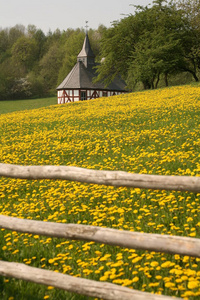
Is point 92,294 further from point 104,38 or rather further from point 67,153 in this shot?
point 104,38

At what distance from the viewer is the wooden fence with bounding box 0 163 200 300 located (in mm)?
2941

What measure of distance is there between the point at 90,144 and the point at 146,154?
11.1 feet

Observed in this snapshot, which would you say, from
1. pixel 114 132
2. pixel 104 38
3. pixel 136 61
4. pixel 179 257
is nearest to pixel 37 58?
pixel 104 38

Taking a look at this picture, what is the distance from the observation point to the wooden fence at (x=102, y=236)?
9.65 ft

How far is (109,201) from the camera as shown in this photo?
255 inches

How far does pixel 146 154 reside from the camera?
993cm

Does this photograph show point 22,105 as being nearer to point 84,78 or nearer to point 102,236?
point 84,78

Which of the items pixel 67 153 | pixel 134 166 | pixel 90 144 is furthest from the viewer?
pixel 90 144

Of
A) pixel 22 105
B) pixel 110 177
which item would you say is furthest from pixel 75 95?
pixel 110 177

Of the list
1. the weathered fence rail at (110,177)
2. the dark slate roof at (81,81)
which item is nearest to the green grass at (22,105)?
the dark slate roof at (81,81)

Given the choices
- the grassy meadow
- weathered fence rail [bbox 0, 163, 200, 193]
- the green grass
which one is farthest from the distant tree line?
weathered fence rail [bbox 0, 163, 200, 193]

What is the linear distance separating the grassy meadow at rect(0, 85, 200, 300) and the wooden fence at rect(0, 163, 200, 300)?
1.34ft

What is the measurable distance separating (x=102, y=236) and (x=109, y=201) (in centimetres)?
322

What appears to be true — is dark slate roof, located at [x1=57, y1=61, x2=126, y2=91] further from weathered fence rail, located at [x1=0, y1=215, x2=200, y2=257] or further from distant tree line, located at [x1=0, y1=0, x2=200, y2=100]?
weathered fence rail, located at [x1=0, y1=215, x2=200, y2=257]
